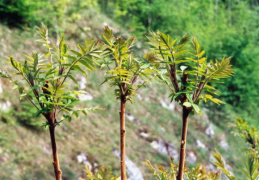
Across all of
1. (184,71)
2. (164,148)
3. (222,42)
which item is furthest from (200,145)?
(184,71)

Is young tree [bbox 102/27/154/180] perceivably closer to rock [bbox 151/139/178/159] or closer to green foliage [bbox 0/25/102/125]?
green foliage [bbox 0/25/102/125]

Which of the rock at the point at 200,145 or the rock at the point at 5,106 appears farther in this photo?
the rock at the point at 200,145

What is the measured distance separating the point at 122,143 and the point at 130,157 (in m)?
8.23

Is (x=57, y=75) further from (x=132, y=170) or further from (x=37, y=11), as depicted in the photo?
(x=37, y=11)

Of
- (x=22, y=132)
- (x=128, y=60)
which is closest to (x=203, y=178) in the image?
(x=128, y=60)

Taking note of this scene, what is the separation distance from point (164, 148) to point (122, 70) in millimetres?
10185

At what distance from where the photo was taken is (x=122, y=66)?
103cm

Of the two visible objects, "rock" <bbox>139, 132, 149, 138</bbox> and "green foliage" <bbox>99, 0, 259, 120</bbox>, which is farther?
"green foliage" <bbox>99, 0, 259, 120</bbox>

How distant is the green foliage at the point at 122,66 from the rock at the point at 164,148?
383 inches

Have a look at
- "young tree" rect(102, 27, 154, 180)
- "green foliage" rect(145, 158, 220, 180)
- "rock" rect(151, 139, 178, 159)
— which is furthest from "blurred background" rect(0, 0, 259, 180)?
"green foliage" rect(145, 158, 220, 180)

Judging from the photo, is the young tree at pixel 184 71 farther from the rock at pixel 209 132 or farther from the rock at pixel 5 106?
the rock at pixel 209 132

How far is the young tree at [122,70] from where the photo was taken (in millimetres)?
928

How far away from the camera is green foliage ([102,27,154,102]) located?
93 centimetres

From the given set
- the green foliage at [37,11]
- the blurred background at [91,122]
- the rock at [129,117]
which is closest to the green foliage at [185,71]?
the blurred background at [91,122]
